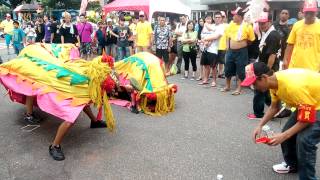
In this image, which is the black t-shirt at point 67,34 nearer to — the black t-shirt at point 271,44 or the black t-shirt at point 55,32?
the black t-shirt at point 55,32

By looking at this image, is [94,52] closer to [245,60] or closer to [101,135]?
[245,60]

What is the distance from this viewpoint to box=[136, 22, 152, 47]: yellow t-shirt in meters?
10.4

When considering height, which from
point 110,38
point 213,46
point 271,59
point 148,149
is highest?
point 110,38

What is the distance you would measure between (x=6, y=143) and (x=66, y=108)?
1.20 m

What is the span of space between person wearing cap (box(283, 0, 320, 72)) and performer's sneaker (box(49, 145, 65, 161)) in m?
3.35

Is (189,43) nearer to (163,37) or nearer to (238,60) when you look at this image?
(163,37)

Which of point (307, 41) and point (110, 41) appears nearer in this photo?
point (307, 41)

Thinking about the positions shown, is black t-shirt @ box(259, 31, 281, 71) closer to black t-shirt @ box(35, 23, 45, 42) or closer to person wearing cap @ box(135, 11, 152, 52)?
person wearing cap @ box(135, 11, 152, 52)

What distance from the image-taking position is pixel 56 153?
14.4 ft

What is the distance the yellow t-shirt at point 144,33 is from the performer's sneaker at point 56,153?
644cm

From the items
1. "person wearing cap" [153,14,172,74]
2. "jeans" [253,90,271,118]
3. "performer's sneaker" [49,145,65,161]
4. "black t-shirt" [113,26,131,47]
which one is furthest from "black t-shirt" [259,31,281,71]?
"black t-shirt" [113,26,131,47]

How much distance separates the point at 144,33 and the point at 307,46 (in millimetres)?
6046

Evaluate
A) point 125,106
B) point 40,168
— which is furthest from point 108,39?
point 40,168

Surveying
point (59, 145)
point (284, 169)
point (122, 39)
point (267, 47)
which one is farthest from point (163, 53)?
point (284, 169)
